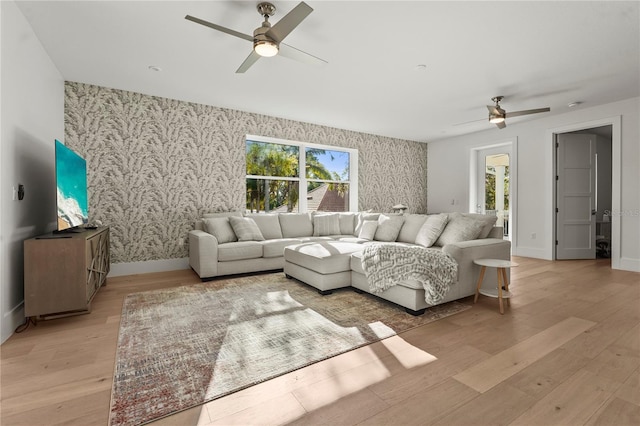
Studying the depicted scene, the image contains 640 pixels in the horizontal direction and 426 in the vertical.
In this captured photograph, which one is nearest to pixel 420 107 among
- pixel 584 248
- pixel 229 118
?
pixel 229 118

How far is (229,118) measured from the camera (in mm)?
5043

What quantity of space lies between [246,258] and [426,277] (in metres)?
2.47

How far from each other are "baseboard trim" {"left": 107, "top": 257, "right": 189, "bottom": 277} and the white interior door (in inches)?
255

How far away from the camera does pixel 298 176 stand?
5.96 meters

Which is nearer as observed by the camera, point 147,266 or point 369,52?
point 369,52

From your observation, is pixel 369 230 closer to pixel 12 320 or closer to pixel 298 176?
pixel 298 176

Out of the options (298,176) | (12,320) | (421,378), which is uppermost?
(298,176)

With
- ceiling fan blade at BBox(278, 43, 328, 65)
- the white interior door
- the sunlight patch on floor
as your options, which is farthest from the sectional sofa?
the white interior door

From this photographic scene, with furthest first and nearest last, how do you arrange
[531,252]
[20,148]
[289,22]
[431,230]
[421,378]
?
1. [531,252]
2. [431,230]
3. [20,148]
4. [289,22]
5. [421,378]

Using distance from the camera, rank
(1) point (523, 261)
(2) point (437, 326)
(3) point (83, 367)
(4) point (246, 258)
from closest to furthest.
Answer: (3) point (83, 367) → (2) point (437, 326) → (4) point (246, 258) → (1) point (523, 261)

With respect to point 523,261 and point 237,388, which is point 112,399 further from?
point 523,261

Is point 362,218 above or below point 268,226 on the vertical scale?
above

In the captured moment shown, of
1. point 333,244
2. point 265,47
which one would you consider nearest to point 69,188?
point 265,47

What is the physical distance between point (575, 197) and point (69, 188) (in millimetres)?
7568
